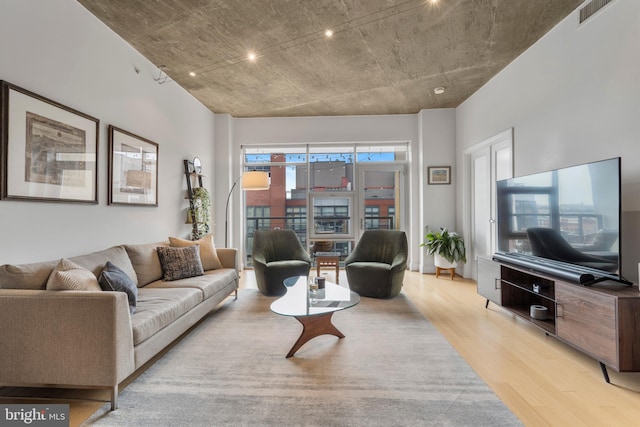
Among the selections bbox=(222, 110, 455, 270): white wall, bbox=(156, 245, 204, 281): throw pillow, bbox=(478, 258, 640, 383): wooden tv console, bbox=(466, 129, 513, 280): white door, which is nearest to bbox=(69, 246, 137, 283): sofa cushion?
bbox=(156, 245, 204, 281): throw pillow

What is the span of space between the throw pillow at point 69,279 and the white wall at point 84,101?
467 millimetres

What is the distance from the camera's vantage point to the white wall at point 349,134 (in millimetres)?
5586

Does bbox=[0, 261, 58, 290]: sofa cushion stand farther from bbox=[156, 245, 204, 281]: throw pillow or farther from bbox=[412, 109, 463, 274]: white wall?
bbox=[412, 109, 463, 274]: white wall

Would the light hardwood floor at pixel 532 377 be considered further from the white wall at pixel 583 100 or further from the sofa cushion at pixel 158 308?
the white wall at pixel 583 100

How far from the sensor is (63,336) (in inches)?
65.7

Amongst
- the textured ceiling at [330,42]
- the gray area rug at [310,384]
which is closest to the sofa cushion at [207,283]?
the gray area rug at [310,384]

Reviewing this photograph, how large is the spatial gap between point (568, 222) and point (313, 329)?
2238 millimetres

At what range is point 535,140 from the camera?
327cm

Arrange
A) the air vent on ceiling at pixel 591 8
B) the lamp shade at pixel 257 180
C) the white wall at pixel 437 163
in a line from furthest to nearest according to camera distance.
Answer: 1. the white wall at pixel 437 163
2. the lamp shade at pixel 257 180
3. the air vent on ceiling at pixel 591 8

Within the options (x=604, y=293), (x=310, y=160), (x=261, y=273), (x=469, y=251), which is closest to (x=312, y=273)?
(x=261, y=273)

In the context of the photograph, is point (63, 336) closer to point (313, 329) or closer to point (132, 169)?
point (313, 329)

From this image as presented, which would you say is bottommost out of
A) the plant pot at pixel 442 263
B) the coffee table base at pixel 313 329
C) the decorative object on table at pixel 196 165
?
the coffee table base at pixel 313 329

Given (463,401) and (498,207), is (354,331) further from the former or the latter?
(498,207)

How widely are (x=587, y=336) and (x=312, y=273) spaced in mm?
3949
